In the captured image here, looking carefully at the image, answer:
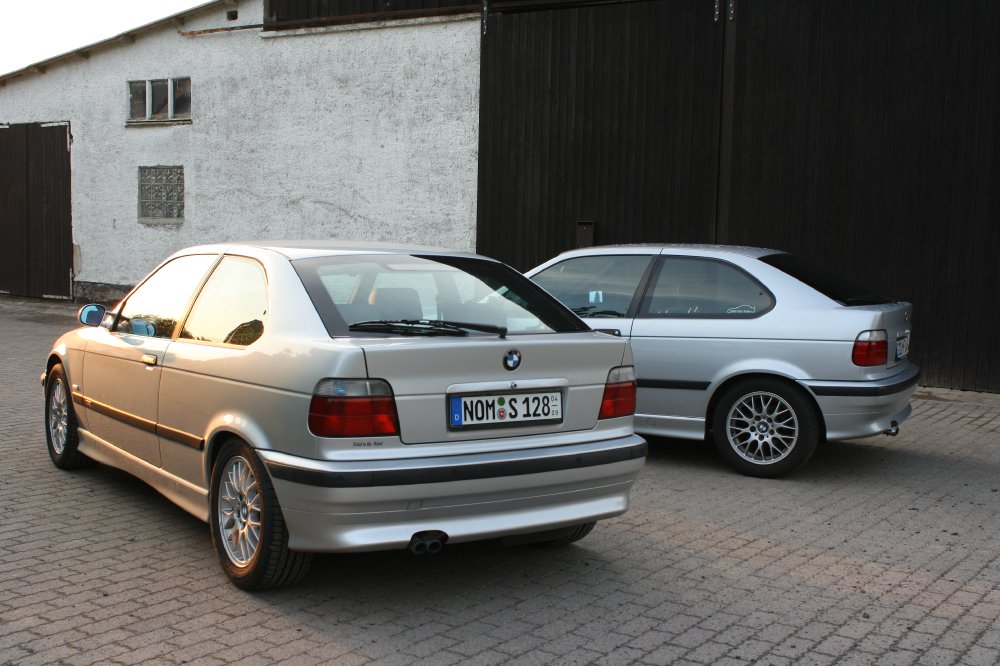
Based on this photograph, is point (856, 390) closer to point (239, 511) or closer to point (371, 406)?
point (371, 406)

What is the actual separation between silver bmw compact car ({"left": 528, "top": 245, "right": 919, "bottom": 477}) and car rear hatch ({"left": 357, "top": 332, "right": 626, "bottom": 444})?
8.13ft

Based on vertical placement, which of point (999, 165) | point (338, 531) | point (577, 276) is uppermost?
point (999, 165)

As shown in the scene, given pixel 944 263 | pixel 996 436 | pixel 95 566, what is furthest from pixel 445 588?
pixel 944 263

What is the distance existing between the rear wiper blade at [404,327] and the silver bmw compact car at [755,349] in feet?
10.0

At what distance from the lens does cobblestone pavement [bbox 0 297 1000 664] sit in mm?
3783

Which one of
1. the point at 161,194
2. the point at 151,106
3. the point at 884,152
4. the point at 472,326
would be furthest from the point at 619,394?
the point at 151,106

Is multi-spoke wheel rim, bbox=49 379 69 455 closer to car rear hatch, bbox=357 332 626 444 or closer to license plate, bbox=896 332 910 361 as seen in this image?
car rear hatch, bbox=357 332 626 444

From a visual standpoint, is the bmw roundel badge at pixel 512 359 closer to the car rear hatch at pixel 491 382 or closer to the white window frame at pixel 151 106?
the car rear hatch at pixel 491 382

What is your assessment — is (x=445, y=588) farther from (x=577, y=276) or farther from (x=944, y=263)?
(x=944, y=263)

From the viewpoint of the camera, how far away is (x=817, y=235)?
1159cm

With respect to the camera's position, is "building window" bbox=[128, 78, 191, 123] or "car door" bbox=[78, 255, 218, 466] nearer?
"car door" bbox=[78, 255, 218, 466]

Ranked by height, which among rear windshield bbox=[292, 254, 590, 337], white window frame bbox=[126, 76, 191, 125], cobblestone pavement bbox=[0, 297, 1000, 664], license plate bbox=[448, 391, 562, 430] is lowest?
cobblestone pavement bbox=[0, 297, 1000, 664]

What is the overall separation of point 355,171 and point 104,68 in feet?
21.9

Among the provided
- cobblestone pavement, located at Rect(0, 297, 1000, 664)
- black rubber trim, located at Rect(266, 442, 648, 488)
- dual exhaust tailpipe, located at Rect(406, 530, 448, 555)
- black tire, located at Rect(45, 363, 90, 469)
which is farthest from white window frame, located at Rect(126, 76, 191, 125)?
dual exhaust tailpipe, located at Rect(406, 530, 448, 555)
